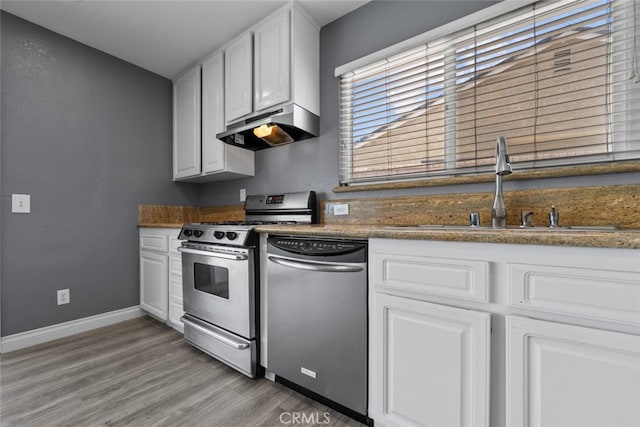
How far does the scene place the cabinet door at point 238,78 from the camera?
2.22 metres

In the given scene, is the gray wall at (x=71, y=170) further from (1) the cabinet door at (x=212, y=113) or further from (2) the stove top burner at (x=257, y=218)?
(2) the stove top burner at (x=257, y=218)

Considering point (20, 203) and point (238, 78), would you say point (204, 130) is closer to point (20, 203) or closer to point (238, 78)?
point (238, 78)

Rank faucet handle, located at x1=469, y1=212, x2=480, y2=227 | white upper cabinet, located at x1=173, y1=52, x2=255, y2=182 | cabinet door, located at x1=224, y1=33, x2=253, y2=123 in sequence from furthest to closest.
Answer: white upper cabinet, located at x1=173, y1=52, x2=255, y2=182 → cabinet door, located at x1=224, y1=33, x2=253, y2=123 → faucet handle, located at x1=469, y1=212, x2=480, y2=227

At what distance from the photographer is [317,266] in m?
1.37

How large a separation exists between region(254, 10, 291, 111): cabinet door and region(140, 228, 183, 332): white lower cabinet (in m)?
1.30

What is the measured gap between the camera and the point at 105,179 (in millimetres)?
2545

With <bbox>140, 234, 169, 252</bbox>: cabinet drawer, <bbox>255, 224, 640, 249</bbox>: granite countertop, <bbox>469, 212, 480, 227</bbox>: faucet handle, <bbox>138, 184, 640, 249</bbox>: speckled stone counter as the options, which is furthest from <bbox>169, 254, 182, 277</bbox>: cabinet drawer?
<bbox>469, 212, 480, 227</bbox>: faucet handle

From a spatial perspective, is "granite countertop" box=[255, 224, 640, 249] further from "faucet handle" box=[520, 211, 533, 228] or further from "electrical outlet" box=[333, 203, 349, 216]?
"electrical outlet" box=[333, 203, 349, 216]

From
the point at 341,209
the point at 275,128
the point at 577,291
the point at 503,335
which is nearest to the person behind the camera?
the point at 577,291

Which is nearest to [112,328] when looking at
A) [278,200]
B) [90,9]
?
[278,200]

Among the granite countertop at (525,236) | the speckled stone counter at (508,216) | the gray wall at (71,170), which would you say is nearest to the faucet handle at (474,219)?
the speckled stone counter at (508,216)

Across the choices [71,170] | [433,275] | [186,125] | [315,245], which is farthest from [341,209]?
[71,170]

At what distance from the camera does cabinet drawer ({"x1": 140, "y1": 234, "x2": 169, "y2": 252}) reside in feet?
7.89

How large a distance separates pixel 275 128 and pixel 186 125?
1213mm
